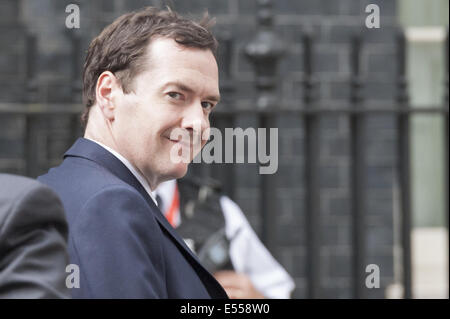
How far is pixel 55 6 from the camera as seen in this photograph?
5730 millimetres

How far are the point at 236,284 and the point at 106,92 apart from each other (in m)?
1.83

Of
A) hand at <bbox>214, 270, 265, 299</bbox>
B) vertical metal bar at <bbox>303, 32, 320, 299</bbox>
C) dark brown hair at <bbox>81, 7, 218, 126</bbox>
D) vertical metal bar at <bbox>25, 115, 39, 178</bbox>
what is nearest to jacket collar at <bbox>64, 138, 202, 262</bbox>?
dark brown hair at <bbox>81, 7, 218, 126</bbox>

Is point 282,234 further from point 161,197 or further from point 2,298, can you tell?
point 2,298

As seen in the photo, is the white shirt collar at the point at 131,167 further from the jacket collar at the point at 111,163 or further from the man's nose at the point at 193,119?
the man's nose at the point at 193,119

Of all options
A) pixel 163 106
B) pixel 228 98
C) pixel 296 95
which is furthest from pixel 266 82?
pixel 163 106

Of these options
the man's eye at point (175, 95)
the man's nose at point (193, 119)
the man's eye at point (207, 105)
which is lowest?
the man's nose at point (193, 119)

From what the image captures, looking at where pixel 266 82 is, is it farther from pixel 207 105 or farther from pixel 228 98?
pixel 207 105

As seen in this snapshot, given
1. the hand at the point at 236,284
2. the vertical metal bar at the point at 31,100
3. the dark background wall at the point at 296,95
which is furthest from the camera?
the dark background wall at the point at 296,95

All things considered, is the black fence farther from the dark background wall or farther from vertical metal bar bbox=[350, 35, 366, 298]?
the dark background wall

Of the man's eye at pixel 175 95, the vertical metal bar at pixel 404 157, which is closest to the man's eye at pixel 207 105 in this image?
the man's eye at pixel 175 95

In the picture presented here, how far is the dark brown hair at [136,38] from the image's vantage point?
1780mm

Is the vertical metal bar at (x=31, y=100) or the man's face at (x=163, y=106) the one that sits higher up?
the vertical metal bar at (x=31, y=100)

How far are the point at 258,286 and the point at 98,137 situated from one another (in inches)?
78.0

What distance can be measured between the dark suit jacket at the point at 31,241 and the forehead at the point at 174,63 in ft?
1.81
